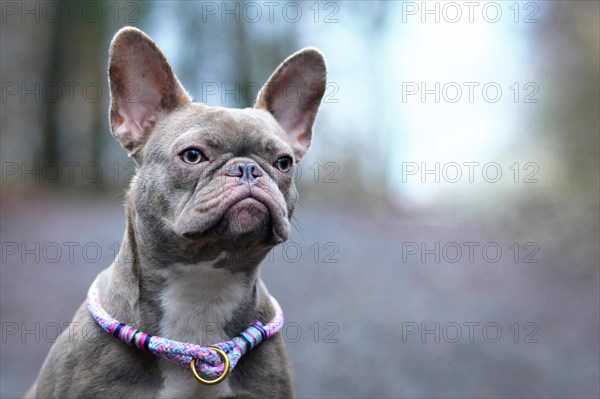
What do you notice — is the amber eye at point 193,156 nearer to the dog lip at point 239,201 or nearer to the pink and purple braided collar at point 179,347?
the dog lip at point 239,201

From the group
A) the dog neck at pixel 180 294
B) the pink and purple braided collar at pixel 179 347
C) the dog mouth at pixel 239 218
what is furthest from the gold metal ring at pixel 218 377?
the dog mouth at pixel 239 218

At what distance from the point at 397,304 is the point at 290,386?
612 centimetres

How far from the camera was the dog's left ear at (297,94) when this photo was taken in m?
4.63

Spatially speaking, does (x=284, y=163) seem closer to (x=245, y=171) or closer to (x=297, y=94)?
(x=245, y=171)

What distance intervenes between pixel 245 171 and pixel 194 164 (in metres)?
0.30

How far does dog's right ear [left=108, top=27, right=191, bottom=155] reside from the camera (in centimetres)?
422

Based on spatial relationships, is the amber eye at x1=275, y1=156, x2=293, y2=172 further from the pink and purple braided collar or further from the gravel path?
the gravel path

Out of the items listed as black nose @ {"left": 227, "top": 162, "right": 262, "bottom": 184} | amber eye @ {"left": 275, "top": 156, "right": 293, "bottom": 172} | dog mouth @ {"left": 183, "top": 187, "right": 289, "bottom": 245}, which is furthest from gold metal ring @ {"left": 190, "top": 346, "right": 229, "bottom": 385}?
amber eye @ {"left": 275, "top": 156, "right": 293, "bottom": 172}

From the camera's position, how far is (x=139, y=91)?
435 centimetres

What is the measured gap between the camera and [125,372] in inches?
147

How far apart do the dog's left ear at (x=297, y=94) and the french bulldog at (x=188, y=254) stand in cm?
52

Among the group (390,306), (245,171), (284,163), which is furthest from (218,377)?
(390,306)

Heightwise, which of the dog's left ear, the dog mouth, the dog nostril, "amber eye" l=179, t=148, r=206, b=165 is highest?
the dog's left ear

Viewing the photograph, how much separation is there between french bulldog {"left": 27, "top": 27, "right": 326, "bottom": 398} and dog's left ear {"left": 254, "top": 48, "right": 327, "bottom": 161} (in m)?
0.52
